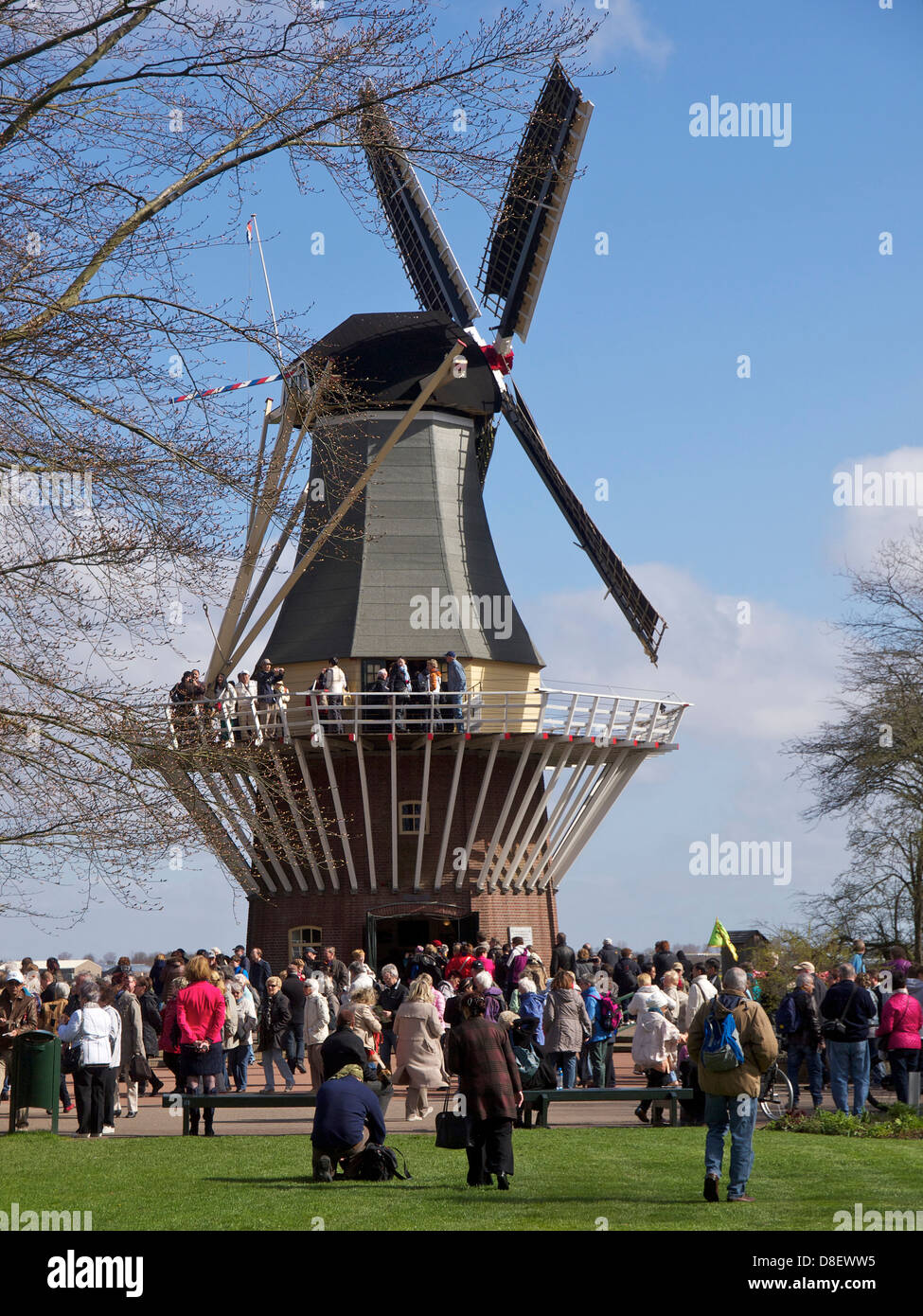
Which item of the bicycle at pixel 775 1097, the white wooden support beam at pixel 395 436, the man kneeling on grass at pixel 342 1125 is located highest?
the white wooden support beam at pixel 395 436

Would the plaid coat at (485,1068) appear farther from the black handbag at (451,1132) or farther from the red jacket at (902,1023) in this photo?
the red jacket at (902,1023)

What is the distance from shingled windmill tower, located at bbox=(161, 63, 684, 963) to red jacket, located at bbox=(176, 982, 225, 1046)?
1058cm

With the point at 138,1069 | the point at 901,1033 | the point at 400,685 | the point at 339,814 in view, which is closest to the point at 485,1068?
the point at 901,1033

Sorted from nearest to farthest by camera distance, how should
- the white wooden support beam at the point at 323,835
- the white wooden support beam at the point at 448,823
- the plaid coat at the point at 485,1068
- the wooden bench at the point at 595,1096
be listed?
the plaid coat at the point at 485,1068
the wooden bench at the point at 595,1096
the white wooden support beam at the point at 323,835
the white wooden support beam at the point at 448,823

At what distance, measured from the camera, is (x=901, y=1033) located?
1542 cm

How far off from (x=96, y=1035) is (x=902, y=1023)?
8.14 metres

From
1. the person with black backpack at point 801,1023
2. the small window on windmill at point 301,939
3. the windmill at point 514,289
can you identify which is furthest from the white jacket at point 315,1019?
the windmill at point 514,289

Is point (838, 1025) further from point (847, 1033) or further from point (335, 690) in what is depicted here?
point (335, 690)

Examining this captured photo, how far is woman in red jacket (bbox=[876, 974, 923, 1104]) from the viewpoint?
15398 millimetres

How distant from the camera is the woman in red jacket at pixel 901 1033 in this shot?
50.5 ft

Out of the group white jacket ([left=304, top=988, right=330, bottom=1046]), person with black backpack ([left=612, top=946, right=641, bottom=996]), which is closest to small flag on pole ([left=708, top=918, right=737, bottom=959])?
person with black backpack ([left=612, top=946, right=641, bottom=996])

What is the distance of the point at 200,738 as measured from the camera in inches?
471

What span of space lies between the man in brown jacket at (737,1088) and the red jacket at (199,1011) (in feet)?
20.7
